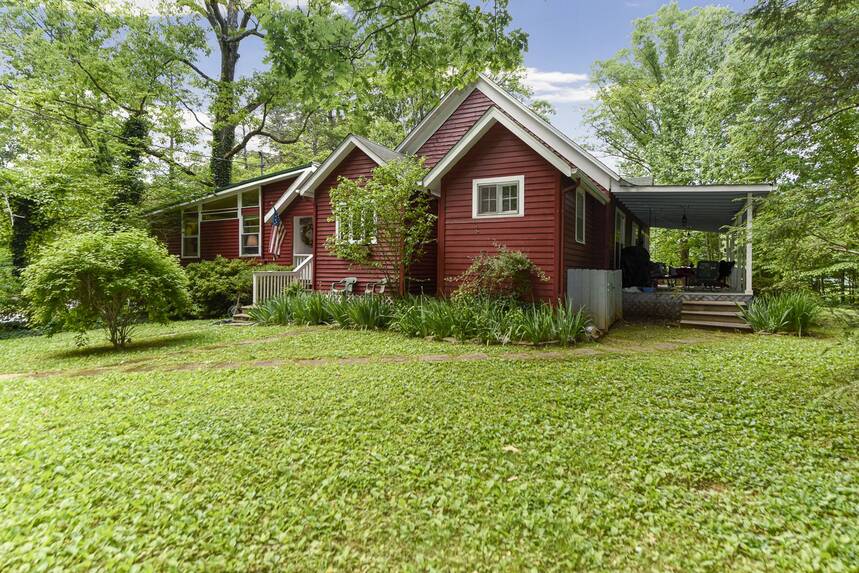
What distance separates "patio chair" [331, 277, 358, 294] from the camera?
10984mm

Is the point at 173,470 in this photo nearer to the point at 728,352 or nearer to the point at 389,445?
the point at 389,445

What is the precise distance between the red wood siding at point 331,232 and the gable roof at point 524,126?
8.26ft

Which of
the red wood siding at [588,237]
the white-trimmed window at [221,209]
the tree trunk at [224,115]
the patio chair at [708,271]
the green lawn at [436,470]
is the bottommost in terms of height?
the green lawn at [436,470]

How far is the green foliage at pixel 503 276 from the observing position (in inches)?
326

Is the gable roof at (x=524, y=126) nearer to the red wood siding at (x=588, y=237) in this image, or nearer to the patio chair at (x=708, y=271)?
Result: the red wood siding at (x=588, y=237)

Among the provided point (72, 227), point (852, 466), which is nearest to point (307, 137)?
point (72, 227)

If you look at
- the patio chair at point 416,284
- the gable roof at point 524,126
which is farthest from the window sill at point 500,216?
the patio chair at point 416,284

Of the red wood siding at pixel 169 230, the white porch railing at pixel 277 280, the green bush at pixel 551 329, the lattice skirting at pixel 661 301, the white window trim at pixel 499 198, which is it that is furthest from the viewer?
the red wood siding at pixel 169 230

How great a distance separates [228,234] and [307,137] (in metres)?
15.3

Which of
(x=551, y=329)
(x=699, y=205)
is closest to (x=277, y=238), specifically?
(x=551, y=329)

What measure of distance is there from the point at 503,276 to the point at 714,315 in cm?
540

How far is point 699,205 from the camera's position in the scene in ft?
39.5

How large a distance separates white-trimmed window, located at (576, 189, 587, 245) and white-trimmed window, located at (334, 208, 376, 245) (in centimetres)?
510

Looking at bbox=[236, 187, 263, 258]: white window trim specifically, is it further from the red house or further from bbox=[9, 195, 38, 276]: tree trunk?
bbox=[9, 195, 38, 276]: tree trunk
